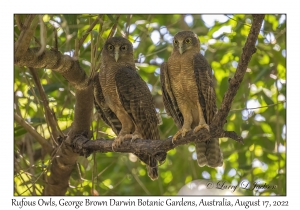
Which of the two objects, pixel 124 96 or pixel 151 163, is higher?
pixel 124 96

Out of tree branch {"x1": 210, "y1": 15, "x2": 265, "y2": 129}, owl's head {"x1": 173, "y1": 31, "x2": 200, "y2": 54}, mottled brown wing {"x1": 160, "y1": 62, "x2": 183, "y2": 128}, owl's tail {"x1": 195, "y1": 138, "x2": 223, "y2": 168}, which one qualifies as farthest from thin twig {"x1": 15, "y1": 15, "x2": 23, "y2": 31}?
owl's tail {"x1": 195, "y1": 138, "x2": 223, "y2": 168}

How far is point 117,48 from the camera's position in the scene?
17.3 feet

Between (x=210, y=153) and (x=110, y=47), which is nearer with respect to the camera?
(x=210, y=153)

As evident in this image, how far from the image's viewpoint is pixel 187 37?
16.3 ft

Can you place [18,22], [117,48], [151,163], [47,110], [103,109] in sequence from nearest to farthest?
[18,22] < [151,163] < [47,110] < [117,48] < [103,109]

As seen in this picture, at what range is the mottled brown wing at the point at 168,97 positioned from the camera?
4.88 meters

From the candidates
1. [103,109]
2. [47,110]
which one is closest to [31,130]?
[47,110]

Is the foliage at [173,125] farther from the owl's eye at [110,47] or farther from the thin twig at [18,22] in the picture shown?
the thin twig at [18,22]

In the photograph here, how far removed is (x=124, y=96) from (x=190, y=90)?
31.4 inches

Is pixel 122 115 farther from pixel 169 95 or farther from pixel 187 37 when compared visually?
pixel 187 37

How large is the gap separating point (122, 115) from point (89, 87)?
494 mm

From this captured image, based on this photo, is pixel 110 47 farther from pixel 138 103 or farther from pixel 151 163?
pixel 151 163

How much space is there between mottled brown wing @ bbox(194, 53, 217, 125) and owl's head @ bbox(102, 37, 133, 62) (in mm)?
966
